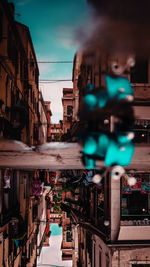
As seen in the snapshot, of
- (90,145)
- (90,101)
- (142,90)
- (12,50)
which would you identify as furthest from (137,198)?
(90,101)

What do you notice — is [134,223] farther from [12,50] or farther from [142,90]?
[12,50]

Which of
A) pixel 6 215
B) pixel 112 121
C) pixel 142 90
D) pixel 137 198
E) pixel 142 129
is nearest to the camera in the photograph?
pixel 112 121

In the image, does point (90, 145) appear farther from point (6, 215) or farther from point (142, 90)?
point (6, 215)

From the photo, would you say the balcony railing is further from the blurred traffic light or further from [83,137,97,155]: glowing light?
[83,137,97,155]: glowing light

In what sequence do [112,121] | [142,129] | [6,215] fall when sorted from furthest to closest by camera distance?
[6,215] → [142,129] → [112,121]

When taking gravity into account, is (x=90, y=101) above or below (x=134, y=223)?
above

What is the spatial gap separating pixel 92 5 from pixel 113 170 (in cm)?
222

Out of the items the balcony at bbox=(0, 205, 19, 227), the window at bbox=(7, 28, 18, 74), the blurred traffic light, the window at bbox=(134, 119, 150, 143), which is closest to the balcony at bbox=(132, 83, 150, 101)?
the window at bbox=(134, 119, 150, 143)

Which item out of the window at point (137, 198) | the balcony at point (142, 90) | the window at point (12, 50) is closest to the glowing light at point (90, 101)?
the balcony at point (142, 90)

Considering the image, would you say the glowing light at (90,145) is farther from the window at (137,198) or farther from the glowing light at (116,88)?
the window at (137,198)

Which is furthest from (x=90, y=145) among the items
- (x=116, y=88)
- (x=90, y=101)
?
(x=116, y=88)

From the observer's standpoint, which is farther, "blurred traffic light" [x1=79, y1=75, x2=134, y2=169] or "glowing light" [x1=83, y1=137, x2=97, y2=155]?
"glowing light" [x1=83, y1=137, x2=97, y2=155]

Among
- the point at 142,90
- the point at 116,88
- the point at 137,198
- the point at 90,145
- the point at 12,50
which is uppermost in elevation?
the point at 12,50

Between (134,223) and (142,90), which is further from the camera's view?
(134,223)
